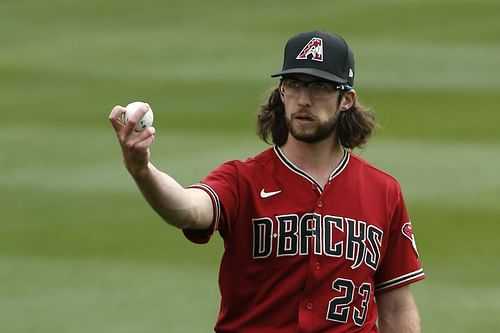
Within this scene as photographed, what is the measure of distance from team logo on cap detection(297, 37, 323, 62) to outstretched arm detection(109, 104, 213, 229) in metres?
→ 0.76

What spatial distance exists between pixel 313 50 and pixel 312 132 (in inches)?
14.1

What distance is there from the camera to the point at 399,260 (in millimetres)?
5543

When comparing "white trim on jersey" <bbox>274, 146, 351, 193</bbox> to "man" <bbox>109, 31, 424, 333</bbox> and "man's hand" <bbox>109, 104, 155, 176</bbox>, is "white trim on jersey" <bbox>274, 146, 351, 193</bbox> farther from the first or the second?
"man's hand" <bbox>109, 104, 155, 176</bbox>

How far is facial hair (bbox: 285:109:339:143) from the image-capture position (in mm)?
5184

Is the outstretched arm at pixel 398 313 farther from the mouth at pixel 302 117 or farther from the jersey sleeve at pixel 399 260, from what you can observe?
the mouth at pixel 302 117

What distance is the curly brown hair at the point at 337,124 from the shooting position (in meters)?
5.48

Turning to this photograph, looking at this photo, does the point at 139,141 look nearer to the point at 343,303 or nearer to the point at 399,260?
the point at 343,303

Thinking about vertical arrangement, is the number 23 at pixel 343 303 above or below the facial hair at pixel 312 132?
below

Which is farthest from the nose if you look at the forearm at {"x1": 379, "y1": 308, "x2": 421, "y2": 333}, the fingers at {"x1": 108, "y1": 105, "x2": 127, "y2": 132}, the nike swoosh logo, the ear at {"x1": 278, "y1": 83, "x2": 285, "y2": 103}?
the forearm at {"x1": 379, "y1": 308, "x2": 421, "y2": 333}

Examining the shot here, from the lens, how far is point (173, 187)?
4.73 metres

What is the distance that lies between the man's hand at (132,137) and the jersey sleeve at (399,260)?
1.45 metres

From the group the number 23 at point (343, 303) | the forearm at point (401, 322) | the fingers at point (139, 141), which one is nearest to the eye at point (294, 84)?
the number 23 at point (343, 303)

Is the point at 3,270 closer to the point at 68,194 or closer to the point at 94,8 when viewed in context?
the point at 68,194

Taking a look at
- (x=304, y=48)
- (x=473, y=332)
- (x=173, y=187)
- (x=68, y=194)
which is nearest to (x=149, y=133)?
(x=173, y=187)
